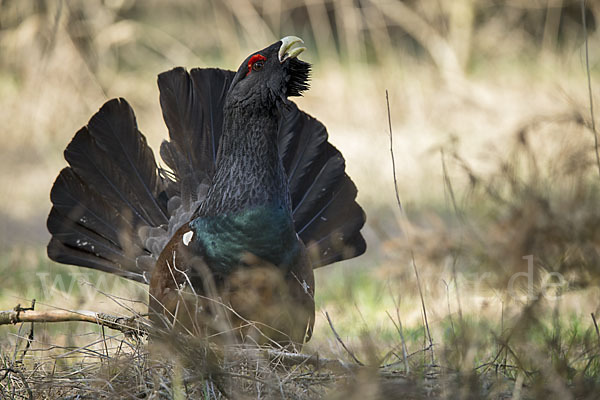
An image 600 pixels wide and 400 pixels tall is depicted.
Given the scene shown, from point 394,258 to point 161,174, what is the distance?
5.86 feet

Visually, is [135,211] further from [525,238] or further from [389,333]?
[525,238]

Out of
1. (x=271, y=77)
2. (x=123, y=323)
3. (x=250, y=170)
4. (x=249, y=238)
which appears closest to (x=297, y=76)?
(x=271, y=77)

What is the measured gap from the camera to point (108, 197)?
13.0ft

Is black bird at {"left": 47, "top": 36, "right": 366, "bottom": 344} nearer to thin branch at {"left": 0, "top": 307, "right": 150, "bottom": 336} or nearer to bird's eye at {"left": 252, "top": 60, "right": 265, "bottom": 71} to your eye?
bird's eye at {"left": 252, "top": 60, "right": 265, "bottom": 71}

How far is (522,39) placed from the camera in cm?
1111

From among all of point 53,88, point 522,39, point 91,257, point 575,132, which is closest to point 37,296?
point 91,257

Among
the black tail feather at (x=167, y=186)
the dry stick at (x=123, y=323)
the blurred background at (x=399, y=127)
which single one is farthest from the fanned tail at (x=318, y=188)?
the dry stick at (x=123, y=323)

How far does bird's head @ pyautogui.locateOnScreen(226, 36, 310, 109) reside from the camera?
3.17 m

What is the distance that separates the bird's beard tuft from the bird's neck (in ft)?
0.42

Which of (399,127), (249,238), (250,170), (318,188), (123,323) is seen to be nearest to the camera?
(123,323)

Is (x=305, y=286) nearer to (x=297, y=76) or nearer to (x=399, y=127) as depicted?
(x=297, y=76)

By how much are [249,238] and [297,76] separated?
2.42ft

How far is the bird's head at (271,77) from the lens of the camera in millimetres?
3174

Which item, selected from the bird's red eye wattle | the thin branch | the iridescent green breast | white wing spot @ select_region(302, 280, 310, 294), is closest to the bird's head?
the bird's red eye wattle
